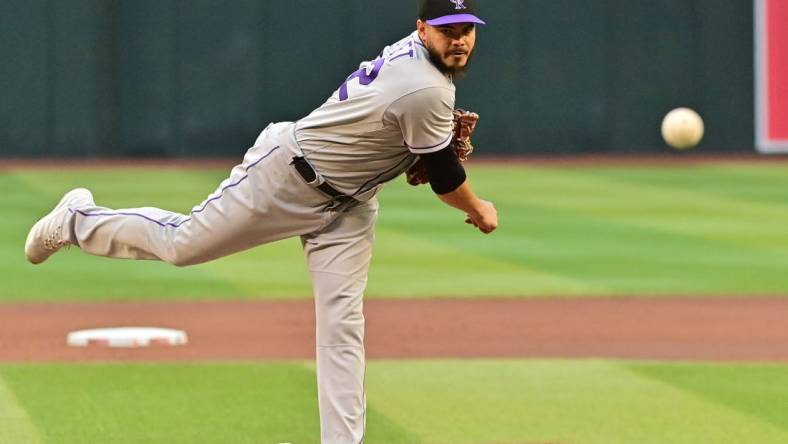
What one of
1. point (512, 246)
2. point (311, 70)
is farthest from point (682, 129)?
point (311, 70)

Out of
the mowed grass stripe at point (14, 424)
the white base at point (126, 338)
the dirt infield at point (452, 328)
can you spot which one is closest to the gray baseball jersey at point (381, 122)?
the mowed grass stripe at point (14, 424)

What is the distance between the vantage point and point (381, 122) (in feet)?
17.9

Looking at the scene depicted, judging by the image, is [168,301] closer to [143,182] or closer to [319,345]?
[319,345]

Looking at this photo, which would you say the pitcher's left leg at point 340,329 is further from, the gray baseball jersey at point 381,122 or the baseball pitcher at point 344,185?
the gray baseball jersey at point 381,122

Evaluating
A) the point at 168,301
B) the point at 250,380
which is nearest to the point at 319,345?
the point at 250,380

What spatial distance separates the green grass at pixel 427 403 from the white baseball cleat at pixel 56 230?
790mm

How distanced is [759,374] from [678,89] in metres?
17.6

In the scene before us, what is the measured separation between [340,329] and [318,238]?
0.34 meters

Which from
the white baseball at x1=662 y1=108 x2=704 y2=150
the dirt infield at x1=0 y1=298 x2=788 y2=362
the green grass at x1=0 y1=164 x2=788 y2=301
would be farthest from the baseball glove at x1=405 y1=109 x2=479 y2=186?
→ the white baseball at x1=662 y1=108 x2=704 y2=150

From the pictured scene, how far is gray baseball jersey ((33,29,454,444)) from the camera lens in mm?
5512

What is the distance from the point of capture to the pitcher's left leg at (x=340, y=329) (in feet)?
18.7

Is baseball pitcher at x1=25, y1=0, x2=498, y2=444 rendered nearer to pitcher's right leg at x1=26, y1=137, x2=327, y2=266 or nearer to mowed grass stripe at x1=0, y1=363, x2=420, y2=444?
pitcher's right leg at x1=26, y1=137, x2=327, y2=266

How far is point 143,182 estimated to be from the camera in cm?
2097

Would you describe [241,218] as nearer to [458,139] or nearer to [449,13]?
[458,139]
